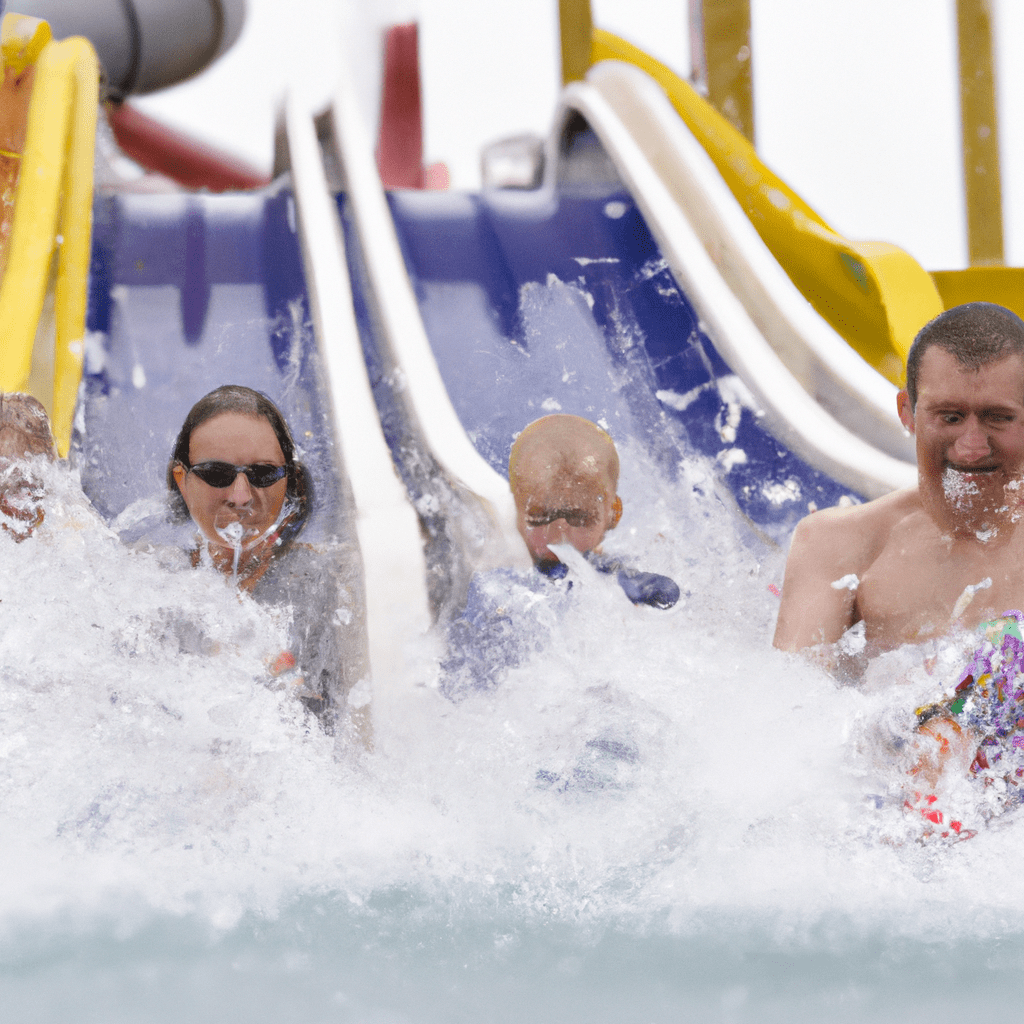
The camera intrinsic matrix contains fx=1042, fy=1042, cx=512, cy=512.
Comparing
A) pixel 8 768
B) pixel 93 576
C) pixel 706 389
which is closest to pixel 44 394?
pixel 93 576

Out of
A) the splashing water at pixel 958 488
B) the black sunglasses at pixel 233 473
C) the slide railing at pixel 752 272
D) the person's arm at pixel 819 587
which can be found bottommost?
the person's arm at pixel 819 587

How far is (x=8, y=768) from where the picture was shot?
1353 millimetres

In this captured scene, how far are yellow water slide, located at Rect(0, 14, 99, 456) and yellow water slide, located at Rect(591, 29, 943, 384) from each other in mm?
1986

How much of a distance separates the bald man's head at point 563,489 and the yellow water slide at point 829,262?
3.88 ft

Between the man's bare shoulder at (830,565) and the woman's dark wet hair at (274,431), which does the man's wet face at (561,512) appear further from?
the man's bare shoulder at (830,565)

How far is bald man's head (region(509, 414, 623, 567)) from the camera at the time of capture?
6.59 feet

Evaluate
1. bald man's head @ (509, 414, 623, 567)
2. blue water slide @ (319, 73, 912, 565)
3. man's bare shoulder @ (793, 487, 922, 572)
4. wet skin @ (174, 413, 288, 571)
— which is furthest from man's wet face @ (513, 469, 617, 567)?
man's bare shoulder @ (793, 487, 922, 572)

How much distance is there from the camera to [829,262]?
123 inches

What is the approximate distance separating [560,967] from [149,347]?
233 centimetres

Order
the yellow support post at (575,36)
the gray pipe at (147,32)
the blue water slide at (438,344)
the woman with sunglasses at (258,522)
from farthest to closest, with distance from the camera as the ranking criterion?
1. the gray pipe at (147,32)
2. the yellow support post at (575,36)
3. the blue water slide at (438,344)
4. the woman with sunglasses at (258,522)

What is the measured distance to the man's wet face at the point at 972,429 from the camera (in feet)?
4.27

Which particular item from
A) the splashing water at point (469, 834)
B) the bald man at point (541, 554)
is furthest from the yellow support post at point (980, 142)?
the splashing water at point (469, 834)

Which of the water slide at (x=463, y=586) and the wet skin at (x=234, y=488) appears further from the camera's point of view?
the wet skin at (x=234, y=488)

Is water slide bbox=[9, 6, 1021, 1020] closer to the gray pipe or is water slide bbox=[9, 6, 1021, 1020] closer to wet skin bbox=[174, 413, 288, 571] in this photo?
wet skin bbox=[174, 413, 288, 571]
